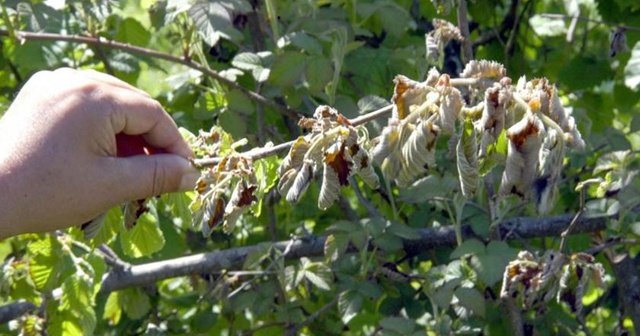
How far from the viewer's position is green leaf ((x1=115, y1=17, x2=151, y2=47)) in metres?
3.10

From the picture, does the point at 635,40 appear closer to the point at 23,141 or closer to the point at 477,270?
the point at 477,270

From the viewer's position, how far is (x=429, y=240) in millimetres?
2686

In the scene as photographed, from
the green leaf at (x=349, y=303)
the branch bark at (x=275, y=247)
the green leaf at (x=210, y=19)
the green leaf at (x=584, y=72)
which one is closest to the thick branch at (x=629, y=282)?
the branch bark at (x=275, y=247)

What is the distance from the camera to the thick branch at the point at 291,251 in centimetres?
261

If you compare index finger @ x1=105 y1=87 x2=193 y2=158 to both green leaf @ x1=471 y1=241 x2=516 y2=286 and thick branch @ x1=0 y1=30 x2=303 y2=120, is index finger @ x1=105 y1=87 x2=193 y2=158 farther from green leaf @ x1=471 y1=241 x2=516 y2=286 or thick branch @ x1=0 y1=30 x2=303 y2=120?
thick branch @ x1=0 y1=30 x2=303 y2=120

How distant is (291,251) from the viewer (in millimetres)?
2705

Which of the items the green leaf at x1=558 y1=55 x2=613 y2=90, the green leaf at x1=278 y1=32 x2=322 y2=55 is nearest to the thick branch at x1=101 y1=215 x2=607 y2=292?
the green leaf at x1=278 y1=32 x2=322 y2=55

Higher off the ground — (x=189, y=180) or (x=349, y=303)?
(x=189, y=180)

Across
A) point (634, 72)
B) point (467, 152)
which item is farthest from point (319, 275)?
point (467, 152)

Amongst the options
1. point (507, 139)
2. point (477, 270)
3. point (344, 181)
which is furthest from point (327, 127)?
point (477, 270)

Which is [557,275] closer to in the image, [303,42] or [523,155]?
[523,155]

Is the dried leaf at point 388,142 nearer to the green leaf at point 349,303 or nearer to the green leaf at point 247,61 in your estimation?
the green leaf at point 349,303

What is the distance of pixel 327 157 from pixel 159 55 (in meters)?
1.24

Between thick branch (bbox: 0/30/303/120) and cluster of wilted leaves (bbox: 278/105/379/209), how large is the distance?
112 centimetres
